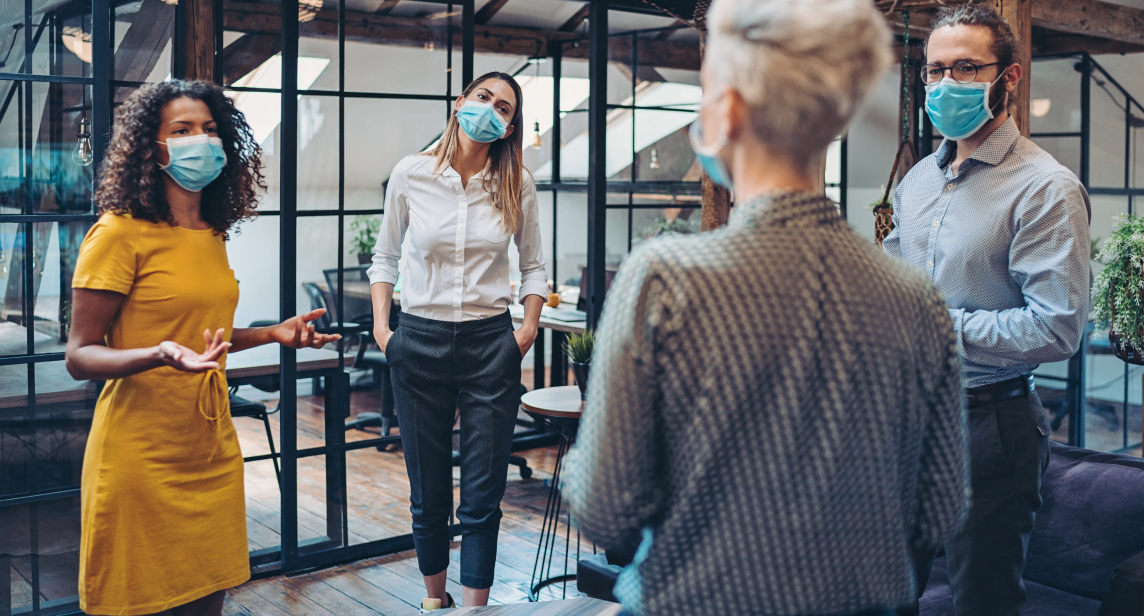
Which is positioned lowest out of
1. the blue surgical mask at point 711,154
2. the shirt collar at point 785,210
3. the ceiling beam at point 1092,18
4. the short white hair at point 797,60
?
the shirt collar at point 785,210

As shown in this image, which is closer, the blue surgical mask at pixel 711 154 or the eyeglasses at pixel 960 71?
Result: the blue surgical mask at pixel 711 154

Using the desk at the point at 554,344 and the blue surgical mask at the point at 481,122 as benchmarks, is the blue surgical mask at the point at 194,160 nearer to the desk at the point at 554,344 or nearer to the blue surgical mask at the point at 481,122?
the blue surgical mask at the point at 481,122

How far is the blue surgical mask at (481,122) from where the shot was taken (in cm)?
253

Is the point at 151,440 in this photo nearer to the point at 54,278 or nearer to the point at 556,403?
the point at 54,278

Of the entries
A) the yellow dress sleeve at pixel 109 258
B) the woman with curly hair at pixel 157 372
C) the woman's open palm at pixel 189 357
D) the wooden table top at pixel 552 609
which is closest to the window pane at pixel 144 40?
the woman with curly hair at pixel 157 372

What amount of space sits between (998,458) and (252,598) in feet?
7.65

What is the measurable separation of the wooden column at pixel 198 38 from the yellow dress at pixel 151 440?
5.17ft

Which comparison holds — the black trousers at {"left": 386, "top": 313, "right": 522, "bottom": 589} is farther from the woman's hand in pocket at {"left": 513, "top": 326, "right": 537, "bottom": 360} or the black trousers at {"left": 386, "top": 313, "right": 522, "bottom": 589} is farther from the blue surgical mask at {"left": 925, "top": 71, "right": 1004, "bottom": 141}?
the blue surgical mask at {"left": 925, "top": 71, "right": 1004, "bottom": 141}

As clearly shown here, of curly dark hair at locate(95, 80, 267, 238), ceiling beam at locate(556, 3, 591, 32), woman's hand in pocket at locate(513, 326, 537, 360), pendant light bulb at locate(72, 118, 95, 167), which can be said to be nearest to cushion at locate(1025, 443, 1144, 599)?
woman's hand in pocket at locate(513, 326, 537, 360)

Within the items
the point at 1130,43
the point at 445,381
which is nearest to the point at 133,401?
the point at 445,381

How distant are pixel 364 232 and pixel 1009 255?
98.7 inches

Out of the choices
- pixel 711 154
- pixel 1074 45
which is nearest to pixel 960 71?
pixel 711 154

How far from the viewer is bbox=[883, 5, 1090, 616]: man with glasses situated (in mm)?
1641

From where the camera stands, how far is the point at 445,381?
8.38 ft
